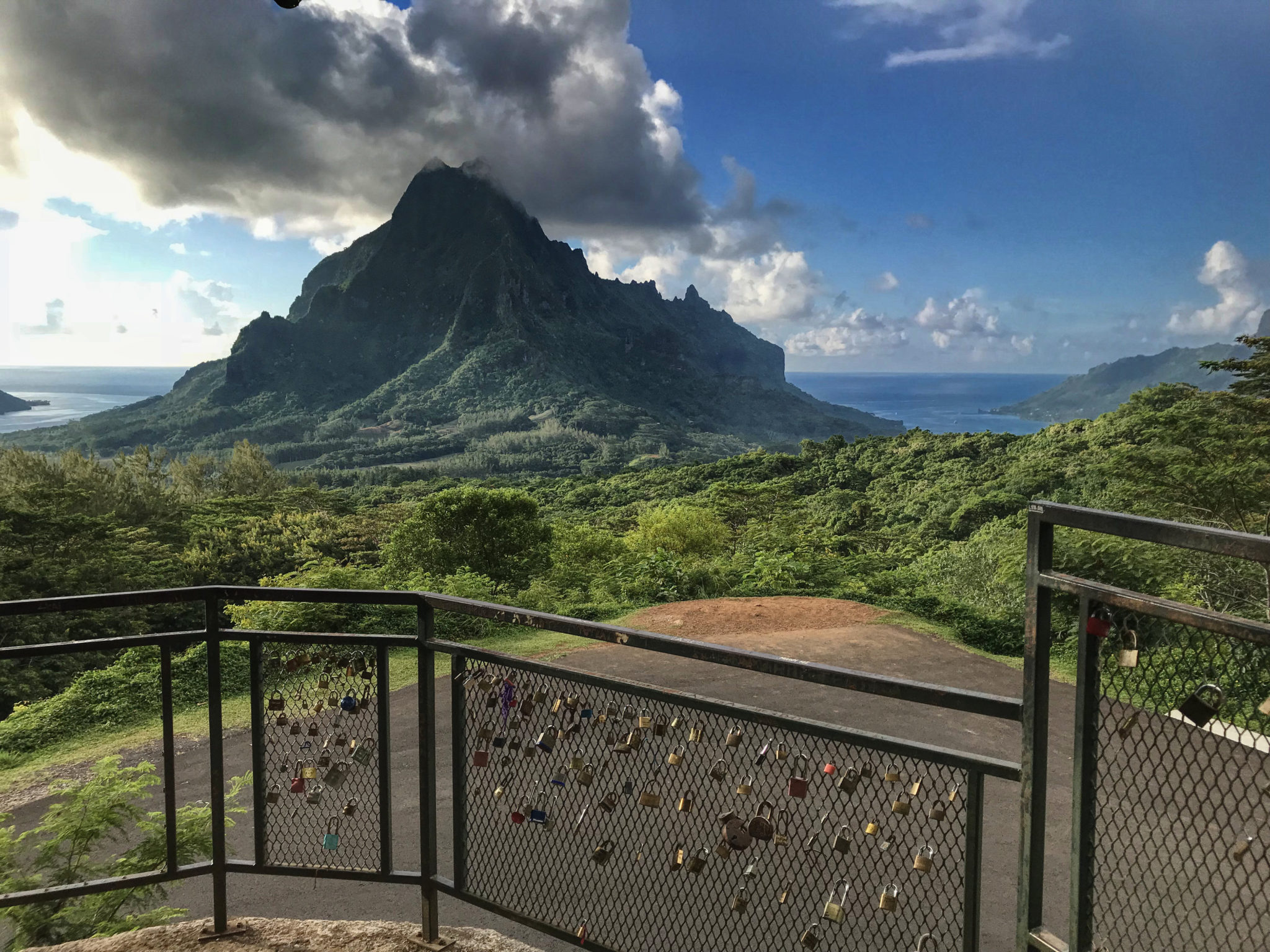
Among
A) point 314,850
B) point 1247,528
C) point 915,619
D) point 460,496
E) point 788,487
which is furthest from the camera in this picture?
point 788,487

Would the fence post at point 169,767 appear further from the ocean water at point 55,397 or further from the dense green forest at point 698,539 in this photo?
the ocean water at point 55,397

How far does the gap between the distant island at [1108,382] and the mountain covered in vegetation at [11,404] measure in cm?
13642

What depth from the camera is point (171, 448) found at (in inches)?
3691

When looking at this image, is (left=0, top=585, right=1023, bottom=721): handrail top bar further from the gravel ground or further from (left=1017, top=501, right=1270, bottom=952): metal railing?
the gravel ground

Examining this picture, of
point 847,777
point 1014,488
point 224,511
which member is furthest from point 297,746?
point 224,511

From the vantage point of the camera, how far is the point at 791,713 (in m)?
3.62

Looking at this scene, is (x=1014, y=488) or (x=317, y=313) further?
(x=317, y=313)

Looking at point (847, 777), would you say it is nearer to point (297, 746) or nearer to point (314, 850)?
point (297, 746)

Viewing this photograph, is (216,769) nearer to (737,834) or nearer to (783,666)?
(737,834)

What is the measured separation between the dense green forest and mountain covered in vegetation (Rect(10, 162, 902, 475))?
175ft

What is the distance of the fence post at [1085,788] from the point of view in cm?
132

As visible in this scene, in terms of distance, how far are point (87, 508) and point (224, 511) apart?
4.57m

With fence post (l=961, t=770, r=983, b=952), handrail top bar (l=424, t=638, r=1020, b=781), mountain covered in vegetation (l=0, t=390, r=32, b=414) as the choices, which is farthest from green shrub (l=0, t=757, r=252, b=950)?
mountain covered in vegetation (l=0, t=390, r=32, b=414)

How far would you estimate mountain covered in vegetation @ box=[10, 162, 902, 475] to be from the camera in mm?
95562
